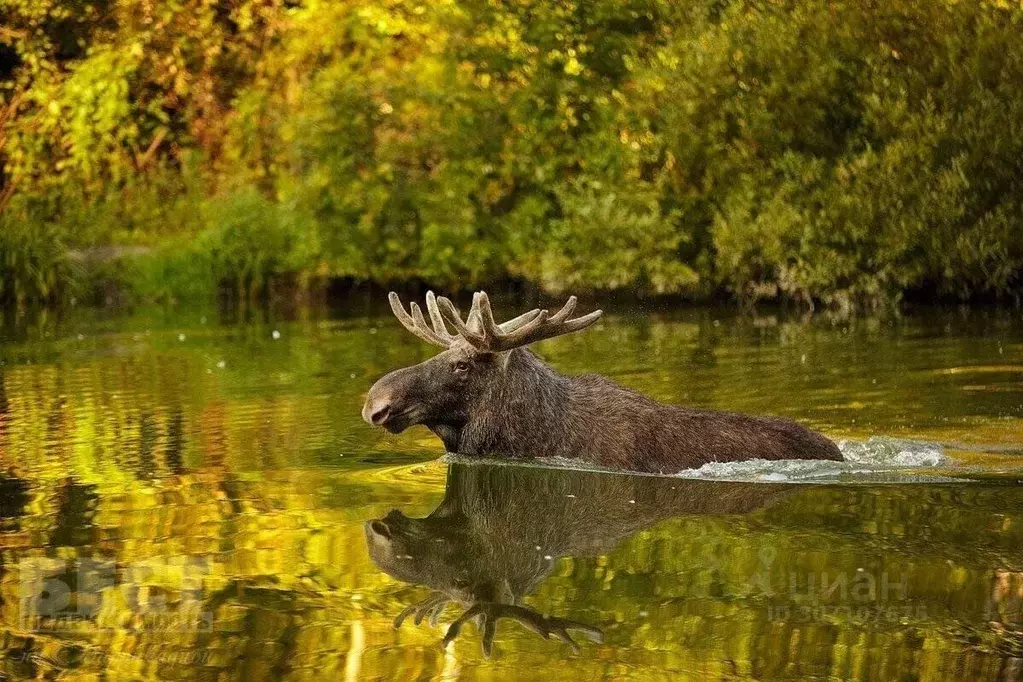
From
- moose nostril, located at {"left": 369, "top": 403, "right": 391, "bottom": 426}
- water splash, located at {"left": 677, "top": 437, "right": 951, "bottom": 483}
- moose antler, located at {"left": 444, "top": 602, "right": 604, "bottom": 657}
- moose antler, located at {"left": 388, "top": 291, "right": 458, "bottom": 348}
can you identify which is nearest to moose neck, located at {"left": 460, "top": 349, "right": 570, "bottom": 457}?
A: moose antler, located at {"left": 388, "top": 291, "right": 458, "bottom": 348}

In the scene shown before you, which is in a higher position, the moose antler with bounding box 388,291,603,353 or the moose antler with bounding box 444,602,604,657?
the moose antler with bounding box 388,291,603,353

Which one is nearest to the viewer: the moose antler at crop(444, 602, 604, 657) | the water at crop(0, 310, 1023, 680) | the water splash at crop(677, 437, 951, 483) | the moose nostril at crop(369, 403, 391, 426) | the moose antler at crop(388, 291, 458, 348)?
the water at crop(0, 310, 1023, 680)

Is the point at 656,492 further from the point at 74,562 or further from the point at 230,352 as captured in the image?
the point at 230,352

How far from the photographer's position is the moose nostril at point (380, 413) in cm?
1039

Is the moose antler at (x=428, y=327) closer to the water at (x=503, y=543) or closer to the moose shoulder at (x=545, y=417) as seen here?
the moose shoulder at (x=545, y=417)

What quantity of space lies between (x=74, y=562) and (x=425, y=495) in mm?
2721

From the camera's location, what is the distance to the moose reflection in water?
7180mm

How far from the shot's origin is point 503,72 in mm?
33406

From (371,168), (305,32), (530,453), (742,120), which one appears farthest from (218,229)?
(530,453)

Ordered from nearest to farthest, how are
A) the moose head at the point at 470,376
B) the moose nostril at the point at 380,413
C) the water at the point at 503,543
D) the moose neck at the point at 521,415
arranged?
the water at the point at 503,543 → the moose nostril at the point at 380,413 → the moose head at the point at 470,376 → the moose neck at the point at 521,415

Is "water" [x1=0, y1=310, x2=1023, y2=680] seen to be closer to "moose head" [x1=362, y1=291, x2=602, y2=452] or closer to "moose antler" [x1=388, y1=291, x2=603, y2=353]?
"moose head" [x1=362, y1=291, x2=602, y2=452]

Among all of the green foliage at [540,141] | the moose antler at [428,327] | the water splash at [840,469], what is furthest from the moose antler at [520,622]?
the green foliage at [540,141]

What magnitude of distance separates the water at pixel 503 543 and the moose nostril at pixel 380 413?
51 cm

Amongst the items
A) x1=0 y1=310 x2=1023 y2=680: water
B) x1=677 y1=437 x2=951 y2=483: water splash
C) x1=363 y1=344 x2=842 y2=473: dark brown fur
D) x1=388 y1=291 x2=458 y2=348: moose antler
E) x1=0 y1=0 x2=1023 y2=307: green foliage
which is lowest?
x1=0 y1=310 x2=1023 y2=680: water
